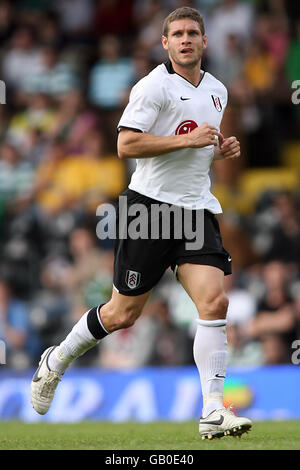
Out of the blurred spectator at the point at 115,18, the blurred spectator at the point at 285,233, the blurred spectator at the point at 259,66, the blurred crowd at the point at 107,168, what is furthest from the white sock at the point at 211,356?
the blurred spectator at the point at 115,18

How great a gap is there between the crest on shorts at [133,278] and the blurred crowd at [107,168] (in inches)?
169

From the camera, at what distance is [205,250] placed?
6.29 m

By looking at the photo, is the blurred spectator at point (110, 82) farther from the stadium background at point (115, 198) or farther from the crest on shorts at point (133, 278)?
the crest on shorts at point (133, 278)

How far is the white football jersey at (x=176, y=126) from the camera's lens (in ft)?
20.5

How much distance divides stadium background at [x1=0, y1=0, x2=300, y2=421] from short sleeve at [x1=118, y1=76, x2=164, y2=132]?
4449 mm

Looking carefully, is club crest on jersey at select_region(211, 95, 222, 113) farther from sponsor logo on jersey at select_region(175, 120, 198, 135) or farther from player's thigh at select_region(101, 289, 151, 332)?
player's thigh at select_region(101, 289, 151, 332)

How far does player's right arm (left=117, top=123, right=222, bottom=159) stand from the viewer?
6.09 m

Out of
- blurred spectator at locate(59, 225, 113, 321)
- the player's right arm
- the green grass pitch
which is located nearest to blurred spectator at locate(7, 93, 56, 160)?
blurred spectator at locate(59, 225, 113, 321)

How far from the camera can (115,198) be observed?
1272cm

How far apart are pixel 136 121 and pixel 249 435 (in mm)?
2110

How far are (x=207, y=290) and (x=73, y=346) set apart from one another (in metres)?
1.10

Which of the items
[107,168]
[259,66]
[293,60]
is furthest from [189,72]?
[259,66]

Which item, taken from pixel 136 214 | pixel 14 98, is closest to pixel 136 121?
pixel 136 214
